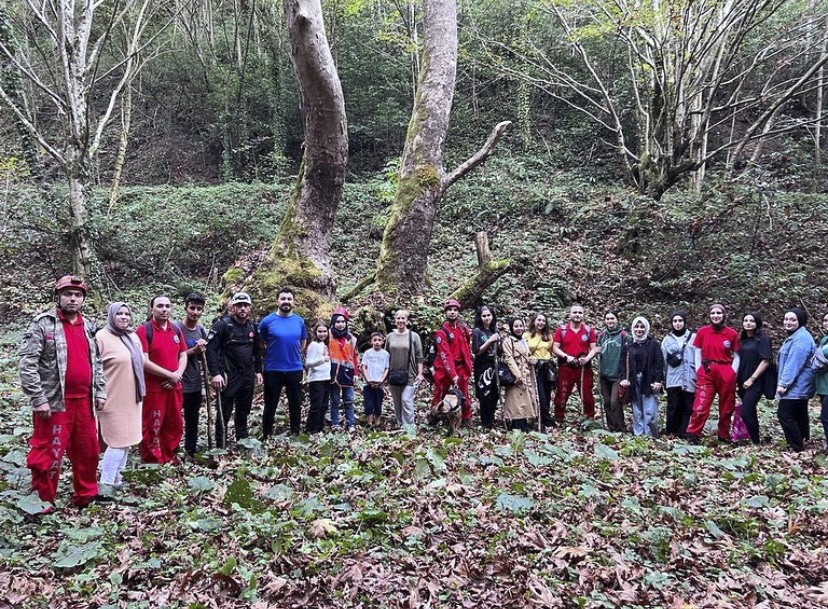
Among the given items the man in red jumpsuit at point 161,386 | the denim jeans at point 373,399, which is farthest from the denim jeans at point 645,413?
the man in red jumpsuit at point 161,386

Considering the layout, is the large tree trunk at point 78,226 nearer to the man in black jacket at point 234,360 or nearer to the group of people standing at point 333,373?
the group of people standing at point 333,373

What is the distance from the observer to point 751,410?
772cm

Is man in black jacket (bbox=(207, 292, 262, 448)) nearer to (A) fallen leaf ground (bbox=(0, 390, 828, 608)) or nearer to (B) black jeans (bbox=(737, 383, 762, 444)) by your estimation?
(A) fallen leaf ground (bbox=(0, 390, 828, 608))

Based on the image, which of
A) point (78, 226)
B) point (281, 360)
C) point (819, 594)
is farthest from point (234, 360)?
point (78, 226)

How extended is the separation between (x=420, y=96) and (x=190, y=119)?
19.1 m

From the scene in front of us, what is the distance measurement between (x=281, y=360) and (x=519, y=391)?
3.30 metres

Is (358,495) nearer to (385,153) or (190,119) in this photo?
(385,153)

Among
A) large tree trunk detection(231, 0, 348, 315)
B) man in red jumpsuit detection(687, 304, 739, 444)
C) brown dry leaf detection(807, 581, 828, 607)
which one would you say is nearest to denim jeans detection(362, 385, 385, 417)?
large tree trunk detection(231, 0, 348, 315)

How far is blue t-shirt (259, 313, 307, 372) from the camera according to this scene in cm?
706

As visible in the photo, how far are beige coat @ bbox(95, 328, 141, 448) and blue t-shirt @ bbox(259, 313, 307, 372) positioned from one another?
181 centimetres

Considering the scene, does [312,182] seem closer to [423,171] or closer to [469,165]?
[423,171]

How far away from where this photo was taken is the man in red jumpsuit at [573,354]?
8.54 metres

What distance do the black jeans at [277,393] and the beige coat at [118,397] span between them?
1781mm

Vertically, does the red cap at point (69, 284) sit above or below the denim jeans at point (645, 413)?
above
